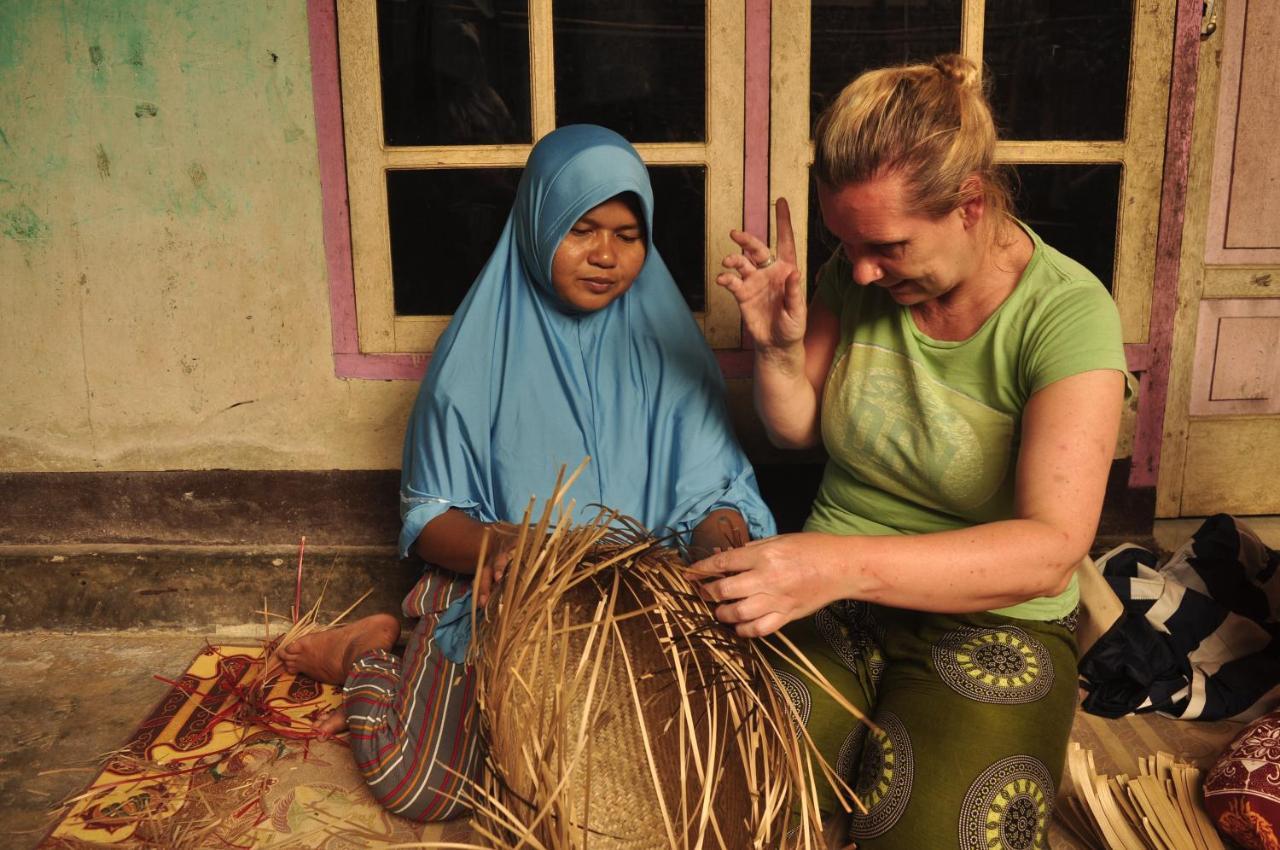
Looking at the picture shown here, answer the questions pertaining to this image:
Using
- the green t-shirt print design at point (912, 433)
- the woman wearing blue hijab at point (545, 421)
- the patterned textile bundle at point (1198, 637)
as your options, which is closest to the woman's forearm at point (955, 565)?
the green t-shirt print design at point (912, 433)


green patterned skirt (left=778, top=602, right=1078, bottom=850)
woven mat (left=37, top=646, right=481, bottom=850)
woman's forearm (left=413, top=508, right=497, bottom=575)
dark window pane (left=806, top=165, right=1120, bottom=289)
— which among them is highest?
dark window pane (left=806, top=165, right=1120, bottom=289)

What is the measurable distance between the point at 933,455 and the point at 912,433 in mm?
56

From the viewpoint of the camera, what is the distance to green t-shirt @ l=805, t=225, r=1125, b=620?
5.17 feet

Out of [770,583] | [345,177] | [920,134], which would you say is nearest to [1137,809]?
[770,583]

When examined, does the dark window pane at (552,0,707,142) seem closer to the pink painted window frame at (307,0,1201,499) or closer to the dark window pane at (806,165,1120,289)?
the pink painted window frame at (307,0,1201,499)

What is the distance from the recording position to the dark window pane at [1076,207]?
8.32ft

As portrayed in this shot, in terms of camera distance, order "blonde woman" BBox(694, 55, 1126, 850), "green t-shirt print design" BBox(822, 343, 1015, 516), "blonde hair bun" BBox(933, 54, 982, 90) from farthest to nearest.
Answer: "green t-shirt print design" BBox(822, 343, 1015, 516) < "blonde hair bun" BBox(933, 54, 982, 90) < "blonde woman" BBox(694, 55, 1126, 850)

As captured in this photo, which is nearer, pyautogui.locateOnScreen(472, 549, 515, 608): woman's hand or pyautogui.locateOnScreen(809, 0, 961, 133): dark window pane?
pyautogui.locateOnScreen(472, 549, 515, 608): woman's hand

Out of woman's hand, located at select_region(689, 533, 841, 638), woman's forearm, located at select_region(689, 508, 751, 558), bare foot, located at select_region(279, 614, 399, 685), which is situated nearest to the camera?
woman's hand, located at select_region(689, 533, 841, 638)

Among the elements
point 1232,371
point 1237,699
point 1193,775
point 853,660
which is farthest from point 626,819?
point 1232,371

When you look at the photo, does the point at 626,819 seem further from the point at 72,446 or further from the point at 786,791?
the point at 72,446

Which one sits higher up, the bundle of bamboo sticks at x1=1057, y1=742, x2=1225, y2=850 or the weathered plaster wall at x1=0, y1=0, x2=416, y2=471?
the weathered plaster wall at x1=0, y1=0, x2=416, y2=471

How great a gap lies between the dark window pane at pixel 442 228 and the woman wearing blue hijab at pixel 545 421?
485mm

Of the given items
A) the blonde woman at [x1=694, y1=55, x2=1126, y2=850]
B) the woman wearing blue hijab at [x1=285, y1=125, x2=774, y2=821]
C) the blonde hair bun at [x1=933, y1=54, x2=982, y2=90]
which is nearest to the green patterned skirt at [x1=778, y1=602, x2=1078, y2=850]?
the blonde woman at [x1=694, y1=55, x2=1126, y2=850]
